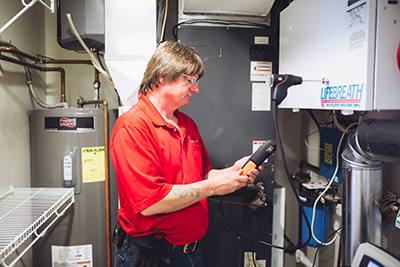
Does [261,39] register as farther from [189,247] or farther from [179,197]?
[189,247]

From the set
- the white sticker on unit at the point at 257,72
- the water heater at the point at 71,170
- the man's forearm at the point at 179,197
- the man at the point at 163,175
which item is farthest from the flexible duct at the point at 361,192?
the water heater at the point at 71,170

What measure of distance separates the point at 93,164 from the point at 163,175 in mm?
836

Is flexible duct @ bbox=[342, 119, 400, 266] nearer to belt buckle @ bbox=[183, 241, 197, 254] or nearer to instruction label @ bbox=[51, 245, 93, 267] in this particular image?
belt buckle @ bbox=[183, 241, 197, 254]

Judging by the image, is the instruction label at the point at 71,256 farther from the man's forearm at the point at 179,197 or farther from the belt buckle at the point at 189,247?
the man's forearm at the point at 179,197

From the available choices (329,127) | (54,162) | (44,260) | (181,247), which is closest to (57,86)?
(54,162)

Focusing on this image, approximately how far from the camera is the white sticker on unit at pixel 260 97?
1.59 m

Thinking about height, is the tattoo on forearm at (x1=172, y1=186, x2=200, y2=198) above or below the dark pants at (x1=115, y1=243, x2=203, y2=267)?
above

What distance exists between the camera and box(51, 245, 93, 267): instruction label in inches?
63.8

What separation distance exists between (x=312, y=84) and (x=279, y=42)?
52 centimetres

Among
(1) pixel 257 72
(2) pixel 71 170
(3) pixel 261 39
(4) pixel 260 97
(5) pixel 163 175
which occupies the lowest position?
(2) pixel 71 170

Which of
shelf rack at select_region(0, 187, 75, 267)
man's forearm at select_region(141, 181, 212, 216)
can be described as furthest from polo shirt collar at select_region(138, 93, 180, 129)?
shelf rack at select_region(0, 187, 75, 267)

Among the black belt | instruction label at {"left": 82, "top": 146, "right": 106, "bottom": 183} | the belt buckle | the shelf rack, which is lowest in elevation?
the belt buckle

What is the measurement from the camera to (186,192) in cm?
99

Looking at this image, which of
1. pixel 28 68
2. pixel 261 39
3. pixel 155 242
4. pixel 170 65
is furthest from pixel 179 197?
pixel 28 68
